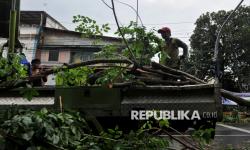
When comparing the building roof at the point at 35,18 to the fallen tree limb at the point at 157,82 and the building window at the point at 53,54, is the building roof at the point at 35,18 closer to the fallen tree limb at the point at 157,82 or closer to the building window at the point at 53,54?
the building window at the point at 53,54

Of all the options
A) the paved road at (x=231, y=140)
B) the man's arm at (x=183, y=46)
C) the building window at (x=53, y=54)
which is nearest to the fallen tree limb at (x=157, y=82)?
the paved road at (x=231, y=140)

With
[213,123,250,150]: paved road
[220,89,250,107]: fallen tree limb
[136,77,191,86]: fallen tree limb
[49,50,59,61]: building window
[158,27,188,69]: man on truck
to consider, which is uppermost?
[49,50,59,61]: building window

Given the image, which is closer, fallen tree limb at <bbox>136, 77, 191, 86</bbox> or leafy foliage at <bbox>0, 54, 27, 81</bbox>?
leafy foliage at <bbox>0, 54, 27, 81</bbox>

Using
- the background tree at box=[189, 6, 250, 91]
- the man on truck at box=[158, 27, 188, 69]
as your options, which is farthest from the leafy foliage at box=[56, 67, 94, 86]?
the background tree at box=[189, 6, 250, 91]

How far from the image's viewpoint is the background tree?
53.9 metres

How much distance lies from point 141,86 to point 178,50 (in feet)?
7.47

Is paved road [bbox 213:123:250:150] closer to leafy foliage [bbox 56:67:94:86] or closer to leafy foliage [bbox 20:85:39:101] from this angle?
leafy foliage [bbox 56:67:94:86]

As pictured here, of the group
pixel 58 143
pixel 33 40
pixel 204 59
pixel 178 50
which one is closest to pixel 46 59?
pixel 33 40

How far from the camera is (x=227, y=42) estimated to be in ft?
178

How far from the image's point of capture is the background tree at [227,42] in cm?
5394

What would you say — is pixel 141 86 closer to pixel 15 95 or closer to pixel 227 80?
pixel 15 95

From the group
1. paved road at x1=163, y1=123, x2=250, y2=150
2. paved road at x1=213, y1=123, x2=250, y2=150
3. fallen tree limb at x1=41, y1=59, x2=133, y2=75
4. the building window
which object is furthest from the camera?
the building window

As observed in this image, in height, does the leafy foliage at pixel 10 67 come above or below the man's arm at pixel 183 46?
below

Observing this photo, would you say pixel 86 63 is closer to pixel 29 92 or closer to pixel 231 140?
pixel 29 92
